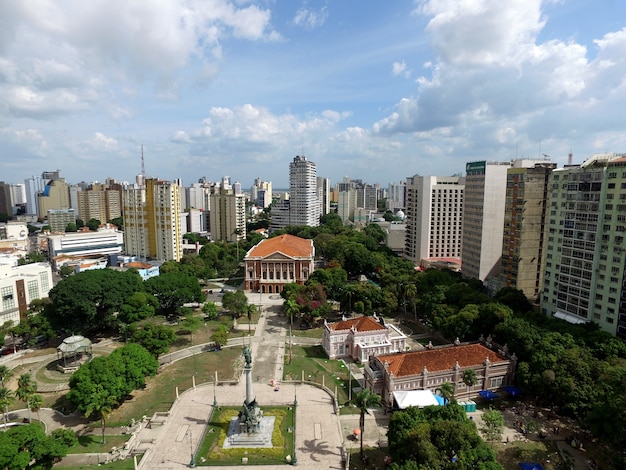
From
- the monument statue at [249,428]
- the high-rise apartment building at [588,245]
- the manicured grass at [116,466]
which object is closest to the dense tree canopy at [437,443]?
the monument statue at [249,428]

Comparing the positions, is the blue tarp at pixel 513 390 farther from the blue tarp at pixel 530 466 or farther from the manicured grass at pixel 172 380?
the manicured grass at pixel 172 380

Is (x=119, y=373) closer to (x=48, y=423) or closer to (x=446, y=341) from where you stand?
(x=48, y=423)

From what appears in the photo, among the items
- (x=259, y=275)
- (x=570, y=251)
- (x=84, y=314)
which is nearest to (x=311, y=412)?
(x=84, y=314)

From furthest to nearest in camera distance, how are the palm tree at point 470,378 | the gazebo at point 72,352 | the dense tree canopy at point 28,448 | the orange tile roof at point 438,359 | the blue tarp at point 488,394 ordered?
the gazebo at point 72,352
the orange tile roof at point 438,359
the blue tarp at point 488,394
the palm tree at point 470,378
the dense tree canopy at point 28,448

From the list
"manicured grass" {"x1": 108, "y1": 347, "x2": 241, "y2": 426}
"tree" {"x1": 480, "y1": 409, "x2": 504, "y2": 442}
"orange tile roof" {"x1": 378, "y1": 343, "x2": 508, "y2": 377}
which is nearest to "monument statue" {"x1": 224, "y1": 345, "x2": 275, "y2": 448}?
"manicured grass" {"x1": 108, "y1": 347, "x2": 241, "y2": 426}

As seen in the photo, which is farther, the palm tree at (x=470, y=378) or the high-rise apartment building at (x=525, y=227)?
the high-rise apartment building at (x=525, y=227)

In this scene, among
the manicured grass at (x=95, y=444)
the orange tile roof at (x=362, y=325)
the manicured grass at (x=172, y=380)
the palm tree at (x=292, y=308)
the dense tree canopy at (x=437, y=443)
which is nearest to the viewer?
the dense tree canopy at (x=437, y=443)
